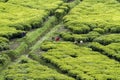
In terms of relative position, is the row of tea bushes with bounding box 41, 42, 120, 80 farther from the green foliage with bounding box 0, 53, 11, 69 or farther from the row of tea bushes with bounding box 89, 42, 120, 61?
the green foliage with bounding box 0, 53, 11, 69

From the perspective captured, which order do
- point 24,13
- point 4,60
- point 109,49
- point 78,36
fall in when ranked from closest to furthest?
point 4,60 < point 109,49 < point 78,36 < point 24,13

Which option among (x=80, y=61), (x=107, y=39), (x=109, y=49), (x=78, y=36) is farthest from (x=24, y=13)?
(x=80, y=61)

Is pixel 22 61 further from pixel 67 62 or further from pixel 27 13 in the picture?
pixel 27 13

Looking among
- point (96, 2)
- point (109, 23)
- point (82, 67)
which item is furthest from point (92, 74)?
point (96, 2)

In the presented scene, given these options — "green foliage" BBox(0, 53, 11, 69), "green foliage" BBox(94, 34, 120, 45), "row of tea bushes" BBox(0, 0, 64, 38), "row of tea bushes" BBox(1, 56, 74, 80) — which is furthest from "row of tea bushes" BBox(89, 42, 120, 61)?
"row of tea bushes" BBox(0, 0, 64, 38)

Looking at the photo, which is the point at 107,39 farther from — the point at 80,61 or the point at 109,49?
the point at 80,61

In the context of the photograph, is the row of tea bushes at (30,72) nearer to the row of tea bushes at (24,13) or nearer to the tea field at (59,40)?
the tea field at (59,40)
